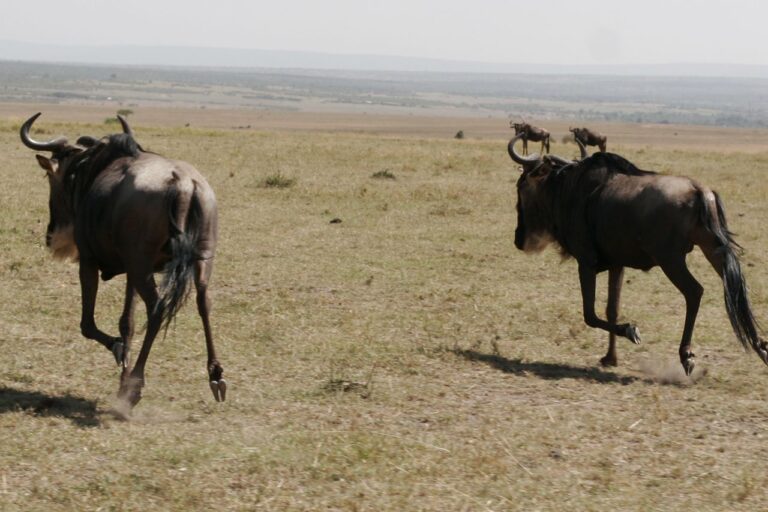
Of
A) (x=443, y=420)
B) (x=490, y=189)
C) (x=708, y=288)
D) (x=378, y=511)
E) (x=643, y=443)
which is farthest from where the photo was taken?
(x=490, y=189)

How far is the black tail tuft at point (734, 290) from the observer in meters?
9.08

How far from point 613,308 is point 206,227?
399 centimetres

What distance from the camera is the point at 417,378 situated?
903cm

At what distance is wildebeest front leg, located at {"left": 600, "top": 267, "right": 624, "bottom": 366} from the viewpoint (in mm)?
9844

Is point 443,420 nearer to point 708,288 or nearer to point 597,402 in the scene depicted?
point 597,402

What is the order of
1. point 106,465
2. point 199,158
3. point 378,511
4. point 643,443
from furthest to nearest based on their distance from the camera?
point 199,158
point 643,443
point 106,465
point 378,511

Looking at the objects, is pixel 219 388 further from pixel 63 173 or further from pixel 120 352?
pixel 63 173

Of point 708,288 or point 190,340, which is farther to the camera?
point 708,288

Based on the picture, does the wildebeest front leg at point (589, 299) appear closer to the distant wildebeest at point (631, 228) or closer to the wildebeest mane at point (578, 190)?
the distant wildebeest at point (631, 228)

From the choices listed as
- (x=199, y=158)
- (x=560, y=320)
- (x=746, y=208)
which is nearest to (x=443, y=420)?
(x=560, y=320)

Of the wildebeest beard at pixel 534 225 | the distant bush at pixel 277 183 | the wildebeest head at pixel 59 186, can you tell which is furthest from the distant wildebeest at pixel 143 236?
the distant bush at pixel 277 183

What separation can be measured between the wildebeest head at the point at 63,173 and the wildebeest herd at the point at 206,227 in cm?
1

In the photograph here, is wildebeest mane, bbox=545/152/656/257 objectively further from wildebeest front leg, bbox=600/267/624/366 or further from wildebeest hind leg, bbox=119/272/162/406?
wildebeest hind leg, bbox=119/272/162/406

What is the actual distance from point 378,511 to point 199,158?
66.9 ft
